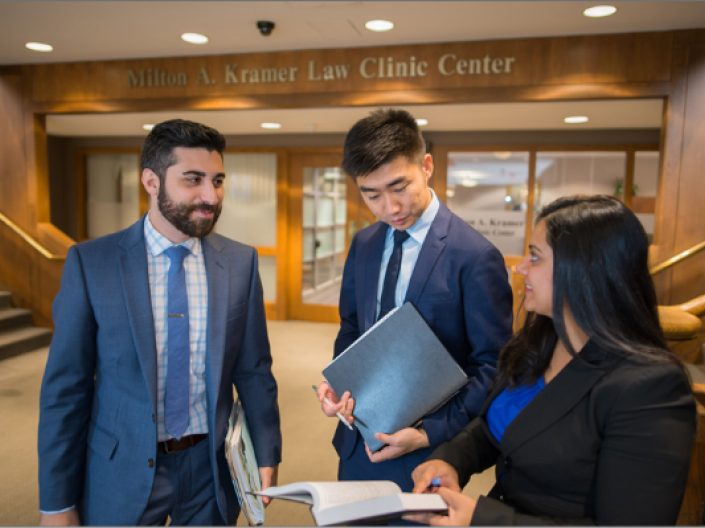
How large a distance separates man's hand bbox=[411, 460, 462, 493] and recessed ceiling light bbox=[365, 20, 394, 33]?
376 cm

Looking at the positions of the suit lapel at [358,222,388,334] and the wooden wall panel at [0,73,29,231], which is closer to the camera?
the suit lapel at [358,222,388,334]

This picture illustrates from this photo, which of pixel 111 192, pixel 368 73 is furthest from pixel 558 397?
pixel 111 192

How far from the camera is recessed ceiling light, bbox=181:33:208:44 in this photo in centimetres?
450

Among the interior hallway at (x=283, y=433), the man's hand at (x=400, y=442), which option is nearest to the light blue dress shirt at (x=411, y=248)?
the man's hand at (x=400, y=442)

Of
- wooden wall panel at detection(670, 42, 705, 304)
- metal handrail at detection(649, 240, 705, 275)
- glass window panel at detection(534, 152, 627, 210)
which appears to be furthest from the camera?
glass window panel at detection(534, 152, 627, 210)

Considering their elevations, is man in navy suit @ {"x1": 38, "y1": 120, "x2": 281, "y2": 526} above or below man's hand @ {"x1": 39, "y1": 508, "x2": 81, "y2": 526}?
above

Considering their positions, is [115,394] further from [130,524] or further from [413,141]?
[413,141]

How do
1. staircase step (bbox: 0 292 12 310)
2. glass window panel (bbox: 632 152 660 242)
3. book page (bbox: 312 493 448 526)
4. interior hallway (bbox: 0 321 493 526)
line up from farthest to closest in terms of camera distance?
glass window panel (bbox: 632 152 660 242)
staircase step (bbox: 0 292 12 310)
interior hallway (bbox: 0 321 493 526)
book page (bbox: 312 493 448 526)

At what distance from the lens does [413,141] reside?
1519 mm

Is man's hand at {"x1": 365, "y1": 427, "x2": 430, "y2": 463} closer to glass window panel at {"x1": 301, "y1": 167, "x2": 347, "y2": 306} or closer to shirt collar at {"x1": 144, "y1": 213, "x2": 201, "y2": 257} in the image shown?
shirt collar at {"x1": 144, "y1": 213, "x2": 201, "y2": 257}

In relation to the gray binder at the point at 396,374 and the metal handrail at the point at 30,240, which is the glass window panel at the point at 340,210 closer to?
the metal handrail at the point at 30,240

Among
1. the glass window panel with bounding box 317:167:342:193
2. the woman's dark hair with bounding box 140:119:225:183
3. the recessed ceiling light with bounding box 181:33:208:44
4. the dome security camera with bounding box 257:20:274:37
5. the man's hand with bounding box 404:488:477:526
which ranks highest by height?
the recessed ceiling light with bounding box 181:33:208:44

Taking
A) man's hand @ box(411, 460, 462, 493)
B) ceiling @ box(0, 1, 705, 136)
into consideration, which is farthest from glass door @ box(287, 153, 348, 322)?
man's hand @ box(411, 460, 462, 493)

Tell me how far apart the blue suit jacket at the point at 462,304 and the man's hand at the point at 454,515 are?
0.37 meters
